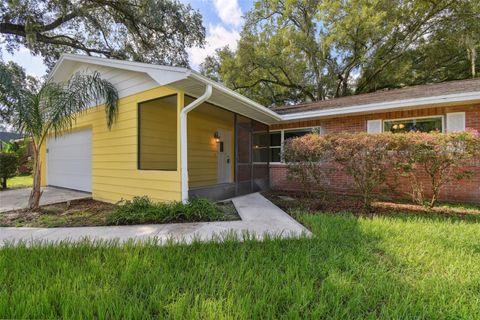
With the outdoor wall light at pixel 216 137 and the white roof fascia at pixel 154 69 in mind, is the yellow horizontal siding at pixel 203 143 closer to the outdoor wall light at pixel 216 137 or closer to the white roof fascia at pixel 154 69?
the outdoor wall light at pixel 216 137

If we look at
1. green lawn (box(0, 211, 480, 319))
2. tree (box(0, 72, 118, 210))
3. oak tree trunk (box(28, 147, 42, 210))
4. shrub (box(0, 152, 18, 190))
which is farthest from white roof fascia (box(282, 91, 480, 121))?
shrub (box(0, 152, 18, 190))

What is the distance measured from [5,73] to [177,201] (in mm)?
4710

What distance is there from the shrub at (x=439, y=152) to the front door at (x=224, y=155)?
630cm

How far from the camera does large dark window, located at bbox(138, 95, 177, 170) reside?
6.23 m

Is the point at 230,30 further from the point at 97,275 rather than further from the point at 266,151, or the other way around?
the point at 97,275

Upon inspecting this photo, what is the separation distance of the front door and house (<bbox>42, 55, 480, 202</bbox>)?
44mm

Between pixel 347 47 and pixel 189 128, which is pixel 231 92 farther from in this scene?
pixel 347 47

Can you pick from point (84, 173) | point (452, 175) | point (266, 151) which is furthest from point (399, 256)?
point (84, 173)

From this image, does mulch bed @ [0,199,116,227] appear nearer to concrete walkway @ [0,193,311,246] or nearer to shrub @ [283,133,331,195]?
concrete walkway @ [0,193,311,246]

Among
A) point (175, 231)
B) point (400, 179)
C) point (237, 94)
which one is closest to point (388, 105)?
point (400, 179)

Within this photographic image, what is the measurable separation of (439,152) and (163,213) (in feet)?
18.8

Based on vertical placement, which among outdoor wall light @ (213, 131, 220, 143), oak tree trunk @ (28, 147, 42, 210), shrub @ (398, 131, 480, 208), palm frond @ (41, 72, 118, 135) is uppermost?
palm frond @ (41, 72, 118, 135)

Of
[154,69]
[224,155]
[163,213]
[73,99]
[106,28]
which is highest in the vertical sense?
[106,28]

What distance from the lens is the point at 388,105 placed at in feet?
22.6
